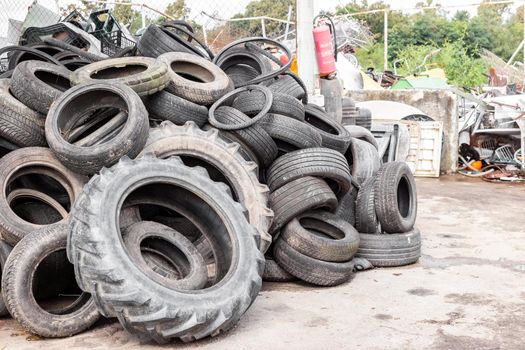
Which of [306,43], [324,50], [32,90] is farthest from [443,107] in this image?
[32,90]

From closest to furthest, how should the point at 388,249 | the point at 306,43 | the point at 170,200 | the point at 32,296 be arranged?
the point at 32,296 < the point at 170,200 < the point at 388,249 < the point at 306,43

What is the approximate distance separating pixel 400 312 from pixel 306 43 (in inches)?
187

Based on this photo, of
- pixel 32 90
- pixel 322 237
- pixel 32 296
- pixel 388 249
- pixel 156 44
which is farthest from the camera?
pixel 156 44

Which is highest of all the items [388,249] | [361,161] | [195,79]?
[195,79]

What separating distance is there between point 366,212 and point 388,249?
1.33ft

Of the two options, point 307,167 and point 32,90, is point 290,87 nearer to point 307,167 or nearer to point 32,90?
point 307,167

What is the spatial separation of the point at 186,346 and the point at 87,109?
7.70 ft

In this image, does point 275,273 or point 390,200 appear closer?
point 275,273

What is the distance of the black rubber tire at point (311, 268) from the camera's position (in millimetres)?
5223

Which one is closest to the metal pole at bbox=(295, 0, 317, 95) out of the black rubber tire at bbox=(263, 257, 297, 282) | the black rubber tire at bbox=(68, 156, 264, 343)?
the black rubber tire at bbox=(263, 257, 297, 282)

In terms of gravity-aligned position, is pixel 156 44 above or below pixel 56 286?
above

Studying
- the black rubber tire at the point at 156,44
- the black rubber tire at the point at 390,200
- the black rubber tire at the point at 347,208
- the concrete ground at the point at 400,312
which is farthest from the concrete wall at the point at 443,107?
the black rubber tire at the point at 156,44

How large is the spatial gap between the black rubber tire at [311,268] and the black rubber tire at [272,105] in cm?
128

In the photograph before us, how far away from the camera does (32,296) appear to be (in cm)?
408
